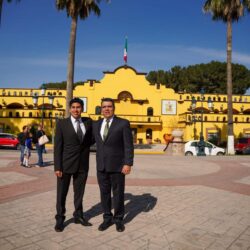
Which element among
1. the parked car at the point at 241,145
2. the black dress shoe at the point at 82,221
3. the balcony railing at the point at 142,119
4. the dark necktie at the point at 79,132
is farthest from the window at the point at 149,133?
the dark necktie at the point at 79,132

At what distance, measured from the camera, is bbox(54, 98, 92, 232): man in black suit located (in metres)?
4.21

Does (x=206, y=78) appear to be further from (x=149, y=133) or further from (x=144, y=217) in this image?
(x=144, y=217)

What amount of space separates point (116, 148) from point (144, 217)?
4.99 feet

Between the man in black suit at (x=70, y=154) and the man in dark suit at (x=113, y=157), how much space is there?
0.24 m

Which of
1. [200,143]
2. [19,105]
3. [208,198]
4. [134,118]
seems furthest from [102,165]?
[19,105]

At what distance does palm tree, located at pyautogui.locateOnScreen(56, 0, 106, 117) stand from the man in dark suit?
1479cm

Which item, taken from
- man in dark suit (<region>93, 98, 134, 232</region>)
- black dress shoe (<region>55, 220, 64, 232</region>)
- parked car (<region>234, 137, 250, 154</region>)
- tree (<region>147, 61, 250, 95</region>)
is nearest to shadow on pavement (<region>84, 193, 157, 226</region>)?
man in dark suit (<region>93, 98, 134, 232</region>)

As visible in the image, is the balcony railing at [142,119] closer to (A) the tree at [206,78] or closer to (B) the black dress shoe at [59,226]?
(A) the tree at [206,78]

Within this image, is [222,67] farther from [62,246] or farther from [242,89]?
[62,246]

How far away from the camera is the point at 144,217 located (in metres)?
4.88

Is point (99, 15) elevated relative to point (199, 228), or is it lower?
elevated

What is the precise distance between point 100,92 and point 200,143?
23360mm

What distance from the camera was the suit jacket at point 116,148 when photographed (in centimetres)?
422

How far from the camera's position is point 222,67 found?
59.1 meters
